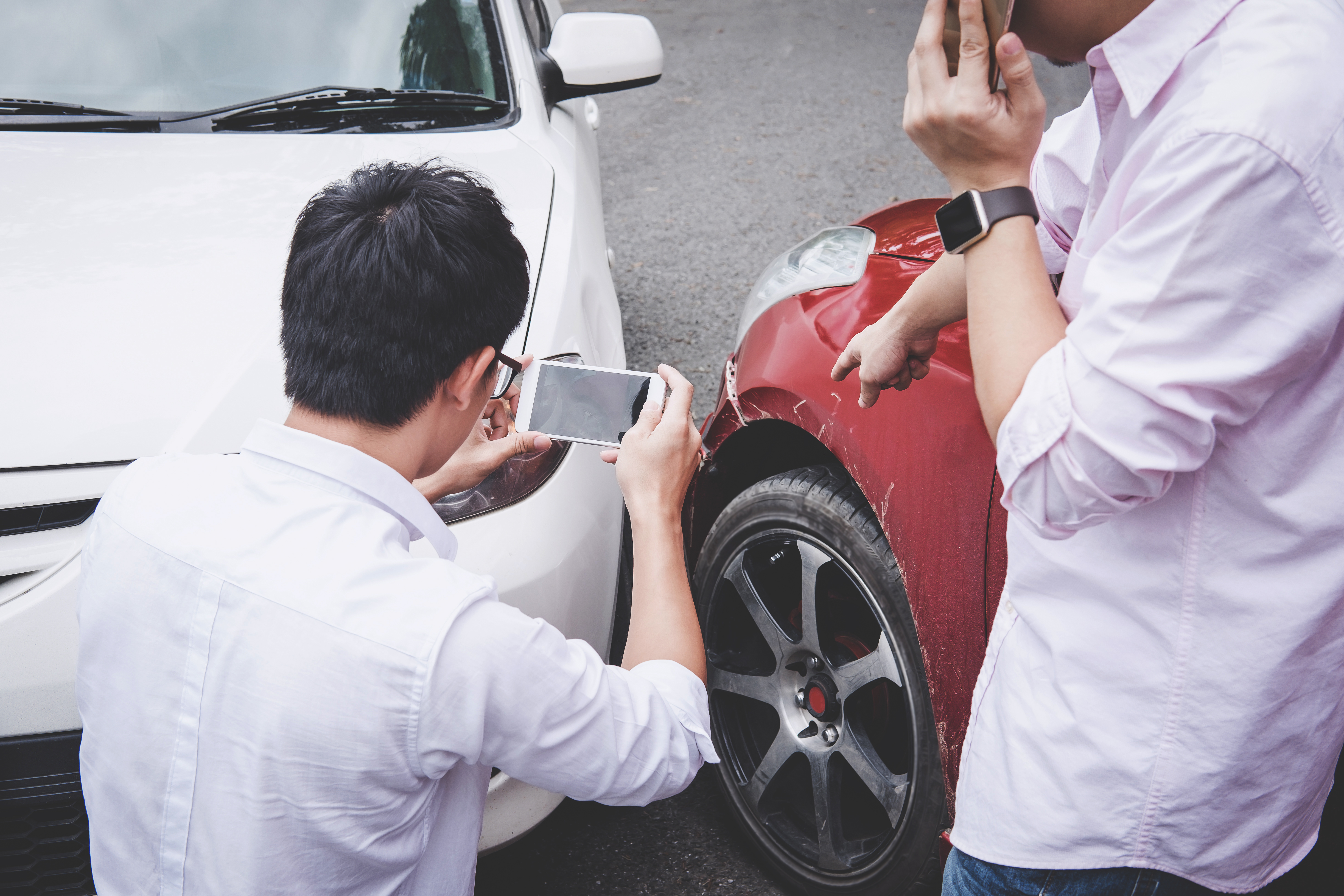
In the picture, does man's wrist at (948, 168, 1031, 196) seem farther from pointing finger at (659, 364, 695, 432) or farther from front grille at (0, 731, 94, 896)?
front grille at (0, 731, 94, 896)

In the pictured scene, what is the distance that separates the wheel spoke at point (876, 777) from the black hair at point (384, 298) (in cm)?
106

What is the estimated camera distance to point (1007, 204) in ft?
3.22

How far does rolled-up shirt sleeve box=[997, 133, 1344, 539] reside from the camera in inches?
31.2

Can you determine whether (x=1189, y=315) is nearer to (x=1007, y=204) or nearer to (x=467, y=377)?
(x=1007, y=204)

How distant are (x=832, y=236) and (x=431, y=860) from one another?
1475 millimetres

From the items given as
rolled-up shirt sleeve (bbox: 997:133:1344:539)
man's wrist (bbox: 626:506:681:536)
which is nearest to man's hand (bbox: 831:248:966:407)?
man's wrist (bbox: 626:506:681:536)

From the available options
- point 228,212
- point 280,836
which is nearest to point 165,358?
point 228,212

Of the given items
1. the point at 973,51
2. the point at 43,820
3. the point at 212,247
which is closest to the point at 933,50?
the point at 973,51

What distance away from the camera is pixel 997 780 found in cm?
111

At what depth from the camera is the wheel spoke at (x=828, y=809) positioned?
1.94 m

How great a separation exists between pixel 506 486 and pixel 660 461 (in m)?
0.45

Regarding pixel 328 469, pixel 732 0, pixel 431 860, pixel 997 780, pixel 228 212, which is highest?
pixel 732 0

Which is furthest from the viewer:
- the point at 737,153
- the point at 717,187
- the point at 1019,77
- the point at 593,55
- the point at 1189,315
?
the point at 737,153

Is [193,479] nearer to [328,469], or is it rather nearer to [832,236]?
[328,469]
